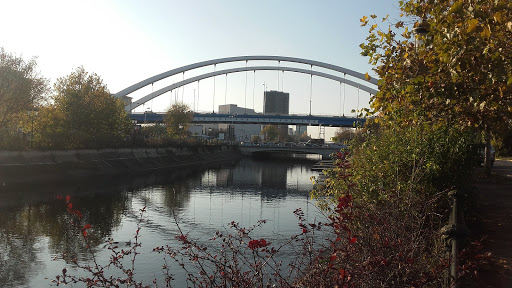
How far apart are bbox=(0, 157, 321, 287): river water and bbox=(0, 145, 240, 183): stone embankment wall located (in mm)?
2473

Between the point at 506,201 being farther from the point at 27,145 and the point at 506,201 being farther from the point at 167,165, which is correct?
the point at 167,165

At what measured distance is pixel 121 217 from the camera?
19.1m

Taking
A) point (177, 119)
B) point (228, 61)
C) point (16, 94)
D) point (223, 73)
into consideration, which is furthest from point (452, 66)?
point (223, 73)

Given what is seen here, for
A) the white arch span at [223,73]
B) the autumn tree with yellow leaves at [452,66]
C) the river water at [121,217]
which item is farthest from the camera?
the white arch span at [223,73]

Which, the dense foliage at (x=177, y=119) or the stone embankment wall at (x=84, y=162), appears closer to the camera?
the stone embankment wall at (x=84, y=162)

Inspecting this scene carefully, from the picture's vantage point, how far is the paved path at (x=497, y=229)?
6.87 metres

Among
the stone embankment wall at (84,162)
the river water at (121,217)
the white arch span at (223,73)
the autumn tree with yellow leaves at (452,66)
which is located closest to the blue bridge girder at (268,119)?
the white arch span at (223,73)

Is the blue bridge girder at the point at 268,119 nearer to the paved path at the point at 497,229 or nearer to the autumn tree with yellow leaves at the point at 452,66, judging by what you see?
the paved path at the point at 497,229

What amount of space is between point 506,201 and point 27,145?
3184cm

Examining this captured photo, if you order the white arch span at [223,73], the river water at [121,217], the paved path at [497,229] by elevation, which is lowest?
the river water at [121,217]

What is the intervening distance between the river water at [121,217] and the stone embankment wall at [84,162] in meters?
2.47

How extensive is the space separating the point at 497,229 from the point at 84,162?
33087mm

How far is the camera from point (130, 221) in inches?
722

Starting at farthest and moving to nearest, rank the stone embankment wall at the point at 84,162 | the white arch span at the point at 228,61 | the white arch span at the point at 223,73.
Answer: the white arch span at the point at 223,73
the white arch span at the point at 228,61
the stone embankment wall at the point at 84,162
